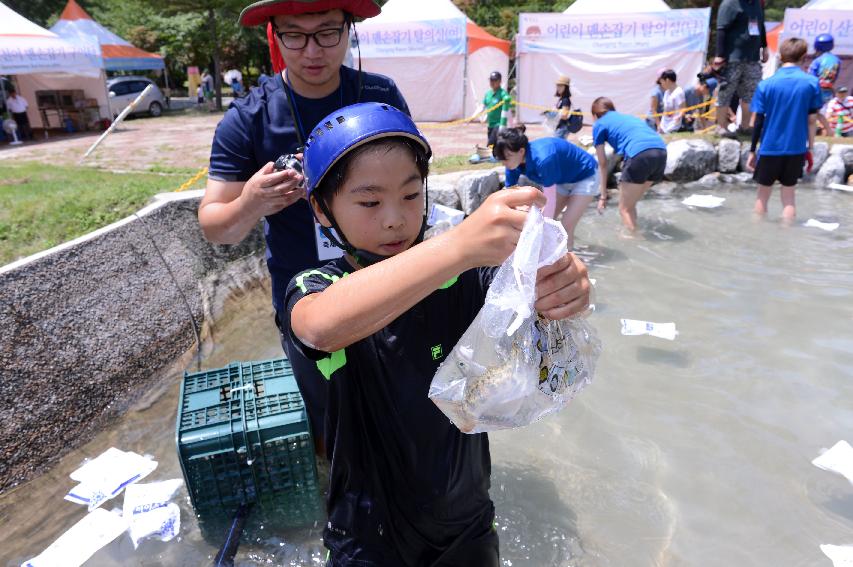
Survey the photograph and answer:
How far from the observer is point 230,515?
8.82ft

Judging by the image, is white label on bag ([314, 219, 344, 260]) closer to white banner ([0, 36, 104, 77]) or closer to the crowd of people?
the crowd of people

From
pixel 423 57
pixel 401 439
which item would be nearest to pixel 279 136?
pixel 401 439

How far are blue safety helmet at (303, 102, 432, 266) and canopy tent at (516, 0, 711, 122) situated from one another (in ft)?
47.1

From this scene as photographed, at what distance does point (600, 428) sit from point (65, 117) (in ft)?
57.9

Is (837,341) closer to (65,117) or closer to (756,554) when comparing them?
(756,554)

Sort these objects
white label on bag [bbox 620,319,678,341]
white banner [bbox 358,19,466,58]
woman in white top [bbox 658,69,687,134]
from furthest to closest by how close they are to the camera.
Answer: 1. white banner [bbox 358,19,466,58]
2. woman in white top [bbox 658,69,687,134]
3. white label on bag [bbox 620,319,678,341]

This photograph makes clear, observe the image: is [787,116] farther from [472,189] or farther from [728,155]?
[472,189]

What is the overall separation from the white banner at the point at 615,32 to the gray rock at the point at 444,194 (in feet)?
29.7

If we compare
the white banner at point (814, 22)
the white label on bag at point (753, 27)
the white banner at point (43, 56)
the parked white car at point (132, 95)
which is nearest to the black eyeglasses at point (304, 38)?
the white label on bag at point (753, 27)

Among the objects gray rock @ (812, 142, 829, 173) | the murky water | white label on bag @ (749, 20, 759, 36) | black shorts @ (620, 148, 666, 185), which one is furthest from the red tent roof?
the murky water

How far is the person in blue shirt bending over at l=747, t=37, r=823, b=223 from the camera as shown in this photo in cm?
662

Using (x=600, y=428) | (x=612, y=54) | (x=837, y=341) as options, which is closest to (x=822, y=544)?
(x=600, y=428)

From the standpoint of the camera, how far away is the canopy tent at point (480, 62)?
1634 cm

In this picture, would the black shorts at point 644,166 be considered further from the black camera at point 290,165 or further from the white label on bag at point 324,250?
the black camera at point 290,165
